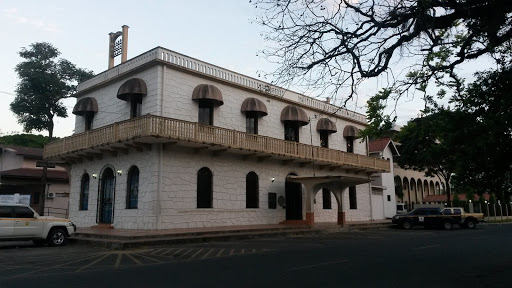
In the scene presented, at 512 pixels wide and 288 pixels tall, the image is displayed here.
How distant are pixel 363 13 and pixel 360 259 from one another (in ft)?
21.9

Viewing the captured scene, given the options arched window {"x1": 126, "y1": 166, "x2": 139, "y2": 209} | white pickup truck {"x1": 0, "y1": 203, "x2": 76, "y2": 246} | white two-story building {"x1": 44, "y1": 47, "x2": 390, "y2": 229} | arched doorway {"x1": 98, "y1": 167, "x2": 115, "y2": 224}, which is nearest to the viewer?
white pickup truck {"x1": 0, "y1": 203, "x2": 76, "y2": 246}

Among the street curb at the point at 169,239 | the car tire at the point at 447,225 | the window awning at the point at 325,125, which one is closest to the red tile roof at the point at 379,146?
the window awning at the point at 325,125

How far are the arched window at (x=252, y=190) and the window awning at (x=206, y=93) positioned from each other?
17.3 ft

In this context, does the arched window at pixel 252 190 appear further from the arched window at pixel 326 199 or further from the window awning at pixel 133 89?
the window awning at pixel 133 89

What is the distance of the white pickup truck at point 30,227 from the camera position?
1568 cm

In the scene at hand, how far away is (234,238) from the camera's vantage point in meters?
19.2

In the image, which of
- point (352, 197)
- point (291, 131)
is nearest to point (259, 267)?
point (291, 131)

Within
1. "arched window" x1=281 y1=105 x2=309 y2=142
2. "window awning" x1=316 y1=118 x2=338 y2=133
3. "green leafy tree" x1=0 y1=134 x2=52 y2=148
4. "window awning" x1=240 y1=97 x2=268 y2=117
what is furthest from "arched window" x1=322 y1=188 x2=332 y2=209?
"green leafy tree" x1=0 y1=134 x2=52 y2=148

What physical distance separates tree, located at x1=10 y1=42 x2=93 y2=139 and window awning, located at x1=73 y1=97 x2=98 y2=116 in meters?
10.4

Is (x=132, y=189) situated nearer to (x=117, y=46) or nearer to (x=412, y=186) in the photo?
(x=117, y=46)

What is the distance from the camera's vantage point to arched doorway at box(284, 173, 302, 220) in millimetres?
27312

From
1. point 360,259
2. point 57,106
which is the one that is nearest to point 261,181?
point 360,259

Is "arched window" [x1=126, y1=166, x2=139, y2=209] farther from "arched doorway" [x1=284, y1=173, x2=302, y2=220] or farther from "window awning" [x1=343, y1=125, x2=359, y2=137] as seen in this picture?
"window awning" [x1=343, y1=125, x2=359, y2=137]

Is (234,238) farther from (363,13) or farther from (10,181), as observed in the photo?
(10,181)
